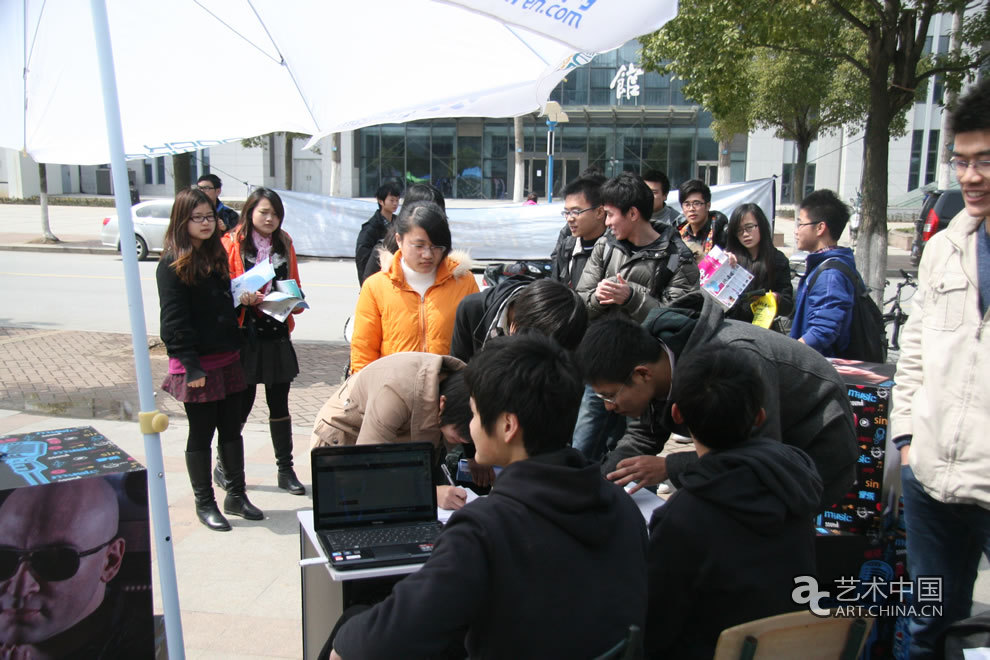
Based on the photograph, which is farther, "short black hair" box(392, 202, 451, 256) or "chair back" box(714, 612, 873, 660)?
"short black hair" box(392, 202, 451, 256)

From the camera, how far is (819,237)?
4449 mm

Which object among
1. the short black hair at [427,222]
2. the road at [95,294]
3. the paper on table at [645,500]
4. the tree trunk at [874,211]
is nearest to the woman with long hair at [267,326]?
the short black hair at [427,222]

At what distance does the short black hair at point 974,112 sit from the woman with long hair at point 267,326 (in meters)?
3.59

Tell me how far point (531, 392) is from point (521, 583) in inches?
17.0

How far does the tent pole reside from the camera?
2457 millimetres

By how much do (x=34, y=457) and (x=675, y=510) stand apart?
2.13m

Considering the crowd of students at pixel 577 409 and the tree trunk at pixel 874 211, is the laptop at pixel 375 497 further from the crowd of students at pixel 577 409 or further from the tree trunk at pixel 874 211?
the tree trunk at pixel 874 211

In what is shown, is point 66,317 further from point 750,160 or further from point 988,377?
point 750,160

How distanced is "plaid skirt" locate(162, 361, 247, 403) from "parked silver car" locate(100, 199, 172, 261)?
14318 millimetres

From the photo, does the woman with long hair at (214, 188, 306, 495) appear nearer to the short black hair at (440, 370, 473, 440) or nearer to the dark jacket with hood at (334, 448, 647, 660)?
Result: the short black hair at (440, 370, 473, 440)

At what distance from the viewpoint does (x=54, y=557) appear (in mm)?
2596

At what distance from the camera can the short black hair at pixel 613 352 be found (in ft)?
8.76

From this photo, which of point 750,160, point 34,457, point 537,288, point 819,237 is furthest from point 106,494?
point 750,160

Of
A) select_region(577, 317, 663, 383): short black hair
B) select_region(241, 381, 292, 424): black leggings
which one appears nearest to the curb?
select_region(241, 381, 292, 424): black leggings
